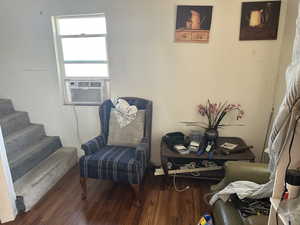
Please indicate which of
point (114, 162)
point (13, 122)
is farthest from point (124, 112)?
point (13, 122)

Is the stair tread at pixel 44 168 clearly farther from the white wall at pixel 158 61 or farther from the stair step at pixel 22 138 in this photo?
the white wall at pixel 158 61

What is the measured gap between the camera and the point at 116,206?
1983 mm

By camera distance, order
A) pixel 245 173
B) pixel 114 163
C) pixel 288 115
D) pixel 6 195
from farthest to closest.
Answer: pixel 114 163
pixel 6 195
pixel 245 173
pixel 288 115

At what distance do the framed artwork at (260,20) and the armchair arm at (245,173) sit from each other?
1412 millimetres

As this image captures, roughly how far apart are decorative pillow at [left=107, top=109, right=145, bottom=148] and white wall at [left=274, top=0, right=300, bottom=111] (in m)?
1.55

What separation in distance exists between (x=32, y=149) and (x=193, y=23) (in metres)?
2.46

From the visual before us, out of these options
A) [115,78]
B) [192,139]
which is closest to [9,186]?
[115,78]

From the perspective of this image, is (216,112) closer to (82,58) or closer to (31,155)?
(82,58)

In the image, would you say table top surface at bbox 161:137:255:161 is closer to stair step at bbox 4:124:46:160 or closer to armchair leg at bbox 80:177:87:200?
armchair leg at bbox 80:177:87:200

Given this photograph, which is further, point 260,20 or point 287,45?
point 260,20

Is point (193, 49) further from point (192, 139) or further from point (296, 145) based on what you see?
point (296, 145)

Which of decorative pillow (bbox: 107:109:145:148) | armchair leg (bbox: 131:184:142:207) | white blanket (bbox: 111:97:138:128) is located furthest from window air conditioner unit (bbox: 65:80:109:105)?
armchair leg (bbox: 131:184:142:207)

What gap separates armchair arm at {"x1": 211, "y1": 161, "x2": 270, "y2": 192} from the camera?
1.52 metres

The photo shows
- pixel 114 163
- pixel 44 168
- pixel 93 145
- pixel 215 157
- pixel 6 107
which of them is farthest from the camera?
pixel 6 107
